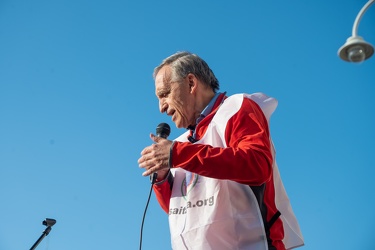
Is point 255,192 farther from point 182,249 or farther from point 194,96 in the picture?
point 194,96

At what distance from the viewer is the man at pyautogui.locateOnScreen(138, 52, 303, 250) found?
2.53 m

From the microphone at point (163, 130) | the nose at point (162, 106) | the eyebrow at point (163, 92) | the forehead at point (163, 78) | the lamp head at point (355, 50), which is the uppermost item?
the forehead at point (163, 78)

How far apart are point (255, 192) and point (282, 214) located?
1.02ft

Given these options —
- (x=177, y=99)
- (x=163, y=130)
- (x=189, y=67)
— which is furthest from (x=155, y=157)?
(x=189, y=67)

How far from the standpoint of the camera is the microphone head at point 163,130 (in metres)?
3.27

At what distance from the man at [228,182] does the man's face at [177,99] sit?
32cm

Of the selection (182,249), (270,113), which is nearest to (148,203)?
(182,249)

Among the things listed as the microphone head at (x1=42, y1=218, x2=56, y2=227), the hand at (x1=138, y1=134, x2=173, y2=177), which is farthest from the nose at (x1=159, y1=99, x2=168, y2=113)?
the microphone head at (x1=42, y1=218, x2=56, y2=227)

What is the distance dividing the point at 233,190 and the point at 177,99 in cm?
111

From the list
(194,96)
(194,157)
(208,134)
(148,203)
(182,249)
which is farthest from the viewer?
(194,96)

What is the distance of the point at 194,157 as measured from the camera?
2521mm

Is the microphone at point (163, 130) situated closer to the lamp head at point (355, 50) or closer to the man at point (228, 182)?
the man at point (228, 182)

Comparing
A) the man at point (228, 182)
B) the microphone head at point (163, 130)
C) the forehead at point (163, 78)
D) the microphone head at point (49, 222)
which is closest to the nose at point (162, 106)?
the forehead at point (163, 78)

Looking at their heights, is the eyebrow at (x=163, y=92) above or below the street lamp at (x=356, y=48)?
above
